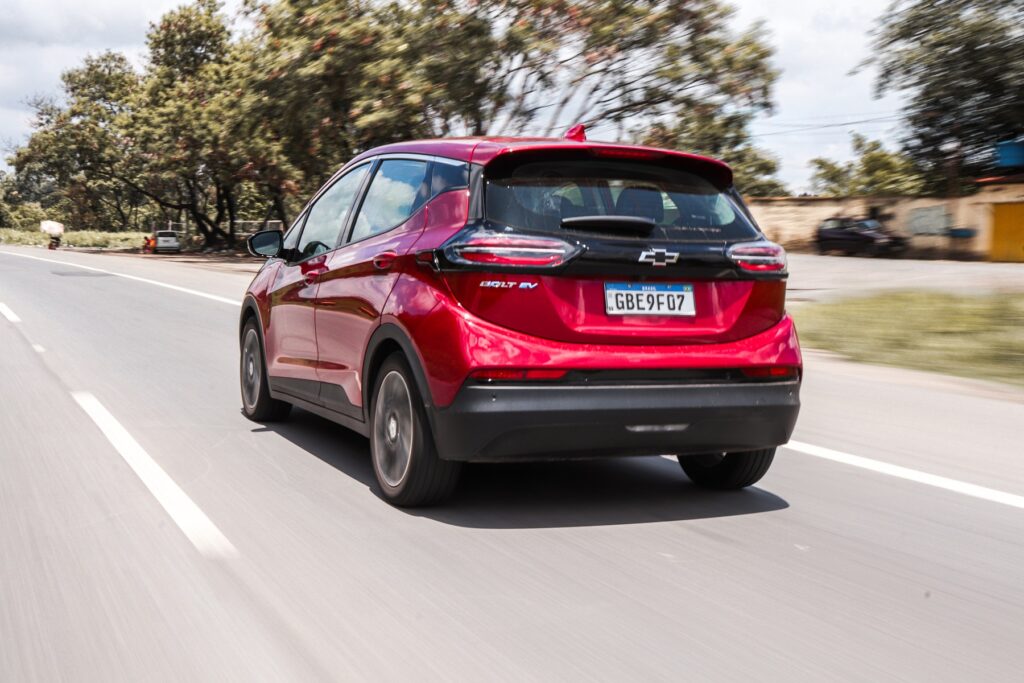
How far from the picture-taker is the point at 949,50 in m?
40.1

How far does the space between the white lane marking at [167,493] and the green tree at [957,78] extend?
37.4 m

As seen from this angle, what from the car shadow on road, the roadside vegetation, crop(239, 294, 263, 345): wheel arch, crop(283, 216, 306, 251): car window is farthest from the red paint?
the roadside vegetation

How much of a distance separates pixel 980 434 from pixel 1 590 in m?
5.73

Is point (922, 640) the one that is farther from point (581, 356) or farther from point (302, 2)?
point (302, 2)

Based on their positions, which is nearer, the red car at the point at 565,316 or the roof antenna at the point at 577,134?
the red car at the point at 565,316

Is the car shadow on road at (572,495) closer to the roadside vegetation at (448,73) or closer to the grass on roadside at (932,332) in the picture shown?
the grass on roadside at (932,332)

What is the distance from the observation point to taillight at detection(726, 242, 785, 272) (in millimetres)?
5254

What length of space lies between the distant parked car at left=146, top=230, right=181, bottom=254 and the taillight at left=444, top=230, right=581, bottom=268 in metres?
62.2

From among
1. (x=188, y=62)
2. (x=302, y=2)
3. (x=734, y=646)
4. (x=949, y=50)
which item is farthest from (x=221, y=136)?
(x=734, y=646)

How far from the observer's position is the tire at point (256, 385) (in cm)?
774

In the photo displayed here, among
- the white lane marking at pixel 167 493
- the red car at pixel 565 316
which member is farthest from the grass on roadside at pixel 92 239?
the red car at pixel 565 316

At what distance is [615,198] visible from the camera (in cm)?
522

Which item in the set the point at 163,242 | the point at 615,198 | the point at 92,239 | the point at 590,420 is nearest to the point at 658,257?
the point at 615,198

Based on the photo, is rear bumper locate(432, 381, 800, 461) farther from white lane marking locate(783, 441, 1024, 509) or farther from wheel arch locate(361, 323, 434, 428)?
white lane marking locate(783, 441, 1024, 509)
